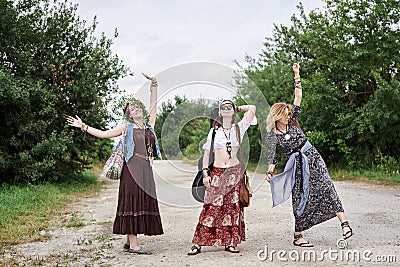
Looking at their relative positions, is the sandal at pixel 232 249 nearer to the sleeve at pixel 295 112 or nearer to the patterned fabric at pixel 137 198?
the patterned fabric at pixel 137 198

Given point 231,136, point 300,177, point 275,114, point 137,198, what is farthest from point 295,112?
point 137,198

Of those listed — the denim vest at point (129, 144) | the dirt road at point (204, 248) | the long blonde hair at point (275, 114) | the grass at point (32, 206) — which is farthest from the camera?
the grass at point (32, 206)

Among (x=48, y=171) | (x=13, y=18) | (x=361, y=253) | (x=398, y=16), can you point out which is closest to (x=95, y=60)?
(x=13, y=18)

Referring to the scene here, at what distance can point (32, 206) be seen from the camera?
11453mm

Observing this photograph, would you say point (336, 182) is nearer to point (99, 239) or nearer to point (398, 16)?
point (398, 16)

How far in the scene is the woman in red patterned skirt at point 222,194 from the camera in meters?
6.38

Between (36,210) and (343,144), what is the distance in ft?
40.9

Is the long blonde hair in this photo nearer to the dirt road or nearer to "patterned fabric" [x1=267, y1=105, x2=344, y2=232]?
"patterned fabric" [x1=267, y1=105, x2=344, y2=232]

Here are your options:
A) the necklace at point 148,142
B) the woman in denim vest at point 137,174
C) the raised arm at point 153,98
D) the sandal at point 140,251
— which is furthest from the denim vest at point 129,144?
the sandal at point 140,251

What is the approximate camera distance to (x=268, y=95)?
22422 mm

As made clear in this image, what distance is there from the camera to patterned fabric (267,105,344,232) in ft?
22.5

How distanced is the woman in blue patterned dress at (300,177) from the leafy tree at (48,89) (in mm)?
9572

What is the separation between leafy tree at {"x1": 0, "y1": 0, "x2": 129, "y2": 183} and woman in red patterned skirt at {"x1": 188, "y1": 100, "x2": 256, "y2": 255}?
9.47 m

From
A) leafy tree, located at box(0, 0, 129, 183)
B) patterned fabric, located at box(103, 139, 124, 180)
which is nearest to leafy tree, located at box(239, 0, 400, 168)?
leafy tree, located at box(0, 0, 129, 183)
